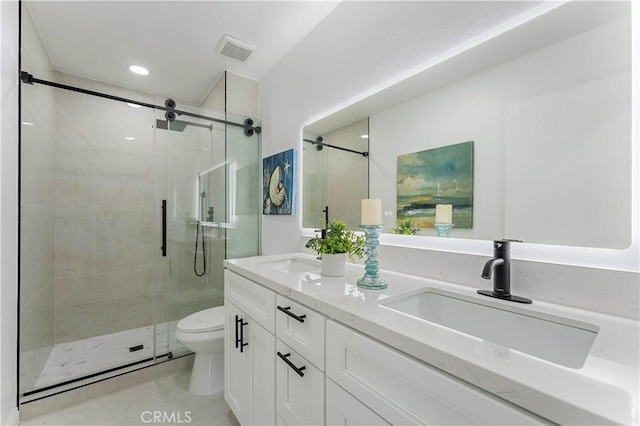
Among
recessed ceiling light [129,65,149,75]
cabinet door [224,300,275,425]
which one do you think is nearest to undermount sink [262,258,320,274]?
cabinet door [224,300,275,425]

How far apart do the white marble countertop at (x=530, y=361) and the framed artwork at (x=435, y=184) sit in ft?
1.15

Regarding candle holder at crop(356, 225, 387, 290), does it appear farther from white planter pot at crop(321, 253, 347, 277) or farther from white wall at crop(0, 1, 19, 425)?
white wall at crop(0, 1, 19, 425)

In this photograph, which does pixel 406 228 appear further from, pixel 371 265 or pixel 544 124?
pixel 544 124

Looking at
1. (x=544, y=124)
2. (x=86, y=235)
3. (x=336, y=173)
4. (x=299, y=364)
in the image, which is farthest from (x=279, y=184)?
(x=86, y=235)

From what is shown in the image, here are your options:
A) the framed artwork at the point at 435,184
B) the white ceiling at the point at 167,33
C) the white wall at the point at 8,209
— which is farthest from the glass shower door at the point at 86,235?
the framed artwork at the point at 435,184

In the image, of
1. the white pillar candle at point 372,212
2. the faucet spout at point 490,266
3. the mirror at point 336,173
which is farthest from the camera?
the mirror at point 336,173

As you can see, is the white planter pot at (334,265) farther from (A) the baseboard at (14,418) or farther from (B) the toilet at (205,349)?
(A) the baseboard at (14,418)

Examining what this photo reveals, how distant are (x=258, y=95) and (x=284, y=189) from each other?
1079 millimetres

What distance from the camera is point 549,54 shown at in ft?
2.88

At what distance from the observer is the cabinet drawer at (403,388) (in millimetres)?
489

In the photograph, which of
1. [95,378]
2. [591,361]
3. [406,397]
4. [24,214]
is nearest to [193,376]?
[95,378]

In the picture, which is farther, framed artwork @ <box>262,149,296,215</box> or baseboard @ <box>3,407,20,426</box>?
framed artwork @ <box>262,149,296,215</box>

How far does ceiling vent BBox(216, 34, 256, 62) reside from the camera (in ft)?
6.53

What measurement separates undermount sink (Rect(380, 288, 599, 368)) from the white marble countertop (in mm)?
27
